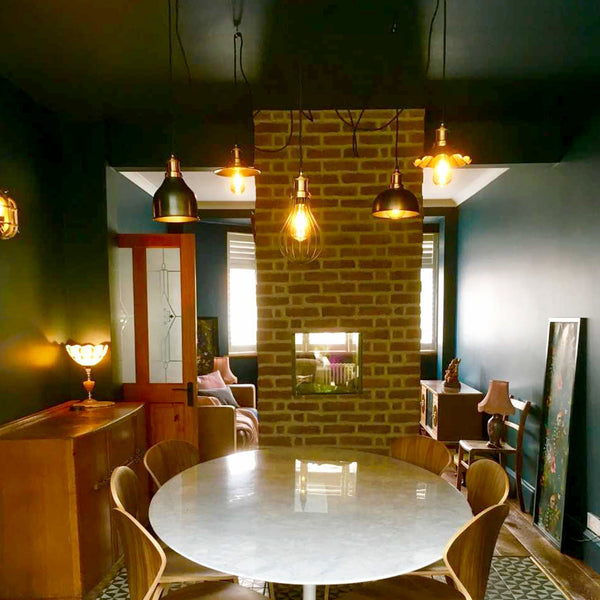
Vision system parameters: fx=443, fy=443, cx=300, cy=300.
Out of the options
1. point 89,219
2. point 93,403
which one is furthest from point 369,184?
point 93,403

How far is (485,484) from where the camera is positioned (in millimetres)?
1938

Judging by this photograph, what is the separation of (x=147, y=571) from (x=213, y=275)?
15.8ft

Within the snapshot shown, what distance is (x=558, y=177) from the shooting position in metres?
3.23

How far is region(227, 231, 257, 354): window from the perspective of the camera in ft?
20.1

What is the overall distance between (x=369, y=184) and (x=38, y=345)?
2391 mm

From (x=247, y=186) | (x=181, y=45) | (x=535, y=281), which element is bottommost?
(x=535, y=281)

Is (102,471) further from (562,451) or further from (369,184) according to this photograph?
(562,451)

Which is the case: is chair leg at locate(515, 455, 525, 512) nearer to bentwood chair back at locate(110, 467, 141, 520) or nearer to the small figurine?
the small figurine

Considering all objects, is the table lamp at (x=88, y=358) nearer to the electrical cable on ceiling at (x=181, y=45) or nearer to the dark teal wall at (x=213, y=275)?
the electrical cable on ceiling at (x=181, y=45)

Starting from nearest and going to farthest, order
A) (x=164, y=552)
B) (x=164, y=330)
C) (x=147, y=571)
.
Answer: (x=147, y=571)
(x=164, y=552)
(x=164, y=330)

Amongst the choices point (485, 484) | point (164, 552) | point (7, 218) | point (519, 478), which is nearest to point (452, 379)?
point (519, 478)

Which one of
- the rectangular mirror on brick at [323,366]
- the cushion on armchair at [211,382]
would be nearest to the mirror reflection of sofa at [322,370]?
the rectangular mirror on brick at [323,366]

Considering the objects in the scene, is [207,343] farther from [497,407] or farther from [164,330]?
[497,407]

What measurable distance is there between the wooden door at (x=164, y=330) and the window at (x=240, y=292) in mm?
2503
